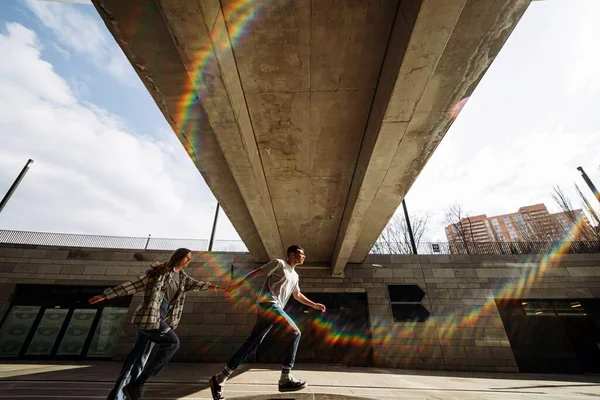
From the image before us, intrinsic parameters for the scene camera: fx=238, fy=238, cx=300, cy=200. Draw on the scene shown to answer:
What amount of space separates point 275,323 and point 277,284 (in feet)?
1.42

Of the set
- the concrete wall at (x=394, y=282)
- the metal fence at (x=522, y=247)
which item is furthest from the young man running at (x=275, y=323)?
the metal fence at (x=522, y=247)

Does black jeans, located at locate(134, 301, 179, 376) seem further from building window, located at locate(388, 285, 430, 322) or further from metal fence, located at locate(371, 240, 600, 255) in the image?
metal fence, located at locate(371, 240, 600, 255)

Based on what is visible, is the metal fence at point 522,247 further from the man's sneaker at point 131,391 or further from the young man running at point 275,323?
the man's sneaker at point 131,391

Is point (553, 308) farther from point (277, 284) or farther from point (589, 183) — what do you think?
point (277, 284)

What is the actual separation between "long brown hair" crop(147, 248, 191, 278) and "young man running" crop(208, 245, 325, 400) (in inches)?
33.0

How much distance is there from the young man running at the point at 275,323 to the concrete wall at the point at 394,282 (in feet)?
19.9

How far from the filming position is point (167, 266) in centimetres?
266

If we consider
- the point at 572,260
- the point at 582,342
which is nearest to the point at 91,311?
the point at 582,342

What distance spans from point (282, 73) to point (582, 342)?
41.9ft

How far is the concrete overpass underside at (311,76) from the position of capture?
7.39 ft

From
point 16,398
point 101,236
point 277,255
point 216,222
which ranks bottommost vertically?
point 16,398

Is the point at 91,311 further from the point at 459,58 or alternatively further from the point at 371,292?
the point at 459,58

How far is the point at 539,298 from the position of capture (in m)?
8.61

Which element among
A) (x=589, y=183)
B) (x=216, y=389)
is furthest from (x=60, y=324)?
(x=589, y=183)
